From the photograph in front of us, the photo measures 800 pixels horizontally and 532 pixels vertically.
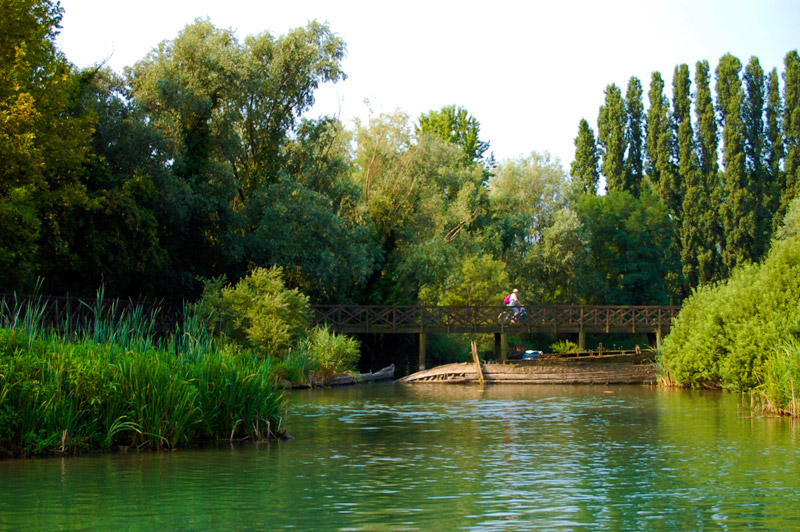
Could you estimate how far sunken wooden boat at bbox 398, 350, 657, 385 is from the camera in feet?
108

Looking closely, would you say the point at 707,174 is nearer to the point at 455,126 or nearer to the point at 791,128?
the point at 791,128

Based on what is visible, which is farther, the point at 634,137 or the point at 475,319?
the point at 634,137

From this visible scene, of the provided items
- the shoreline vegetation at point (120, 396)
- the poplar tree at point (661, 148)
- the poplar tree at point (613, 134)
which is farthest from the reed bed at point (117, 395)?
the poplar tree at point (613, 134)

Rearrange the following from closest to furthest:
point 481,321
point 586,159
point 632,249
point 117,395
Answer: point 117,395 → point 481,321 → point 632,249 → point 586,159

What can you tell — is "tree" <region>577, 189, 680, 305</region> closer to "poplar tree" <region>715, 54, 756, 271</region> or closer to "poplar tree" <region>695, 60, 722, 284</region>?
"poplar tree" <region>695, 60, 722, 284</region>

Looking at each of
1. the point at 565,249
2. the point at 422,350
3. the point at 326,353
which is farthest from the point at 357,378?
the point at 565,249

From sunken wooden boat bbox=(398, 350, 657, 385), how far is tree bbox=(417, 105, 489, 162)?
40981mm

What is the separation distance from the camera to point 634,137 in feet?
212

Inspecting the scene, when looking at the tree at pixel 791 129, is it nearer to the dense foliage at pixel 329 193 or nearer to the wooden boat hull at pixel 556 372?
the dense foliage at pixel 329 193

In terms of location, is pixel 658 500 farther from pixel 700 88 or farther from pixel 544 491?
pixel 700 88

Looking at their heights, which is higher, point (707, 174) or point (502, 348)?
point (707, 174)

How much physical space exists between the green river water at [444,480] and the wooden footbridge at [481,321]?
827 inches

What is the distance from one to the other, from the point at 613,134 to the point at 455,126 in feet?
50.9

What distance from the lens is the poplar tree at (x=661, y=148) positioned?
2394 inches
